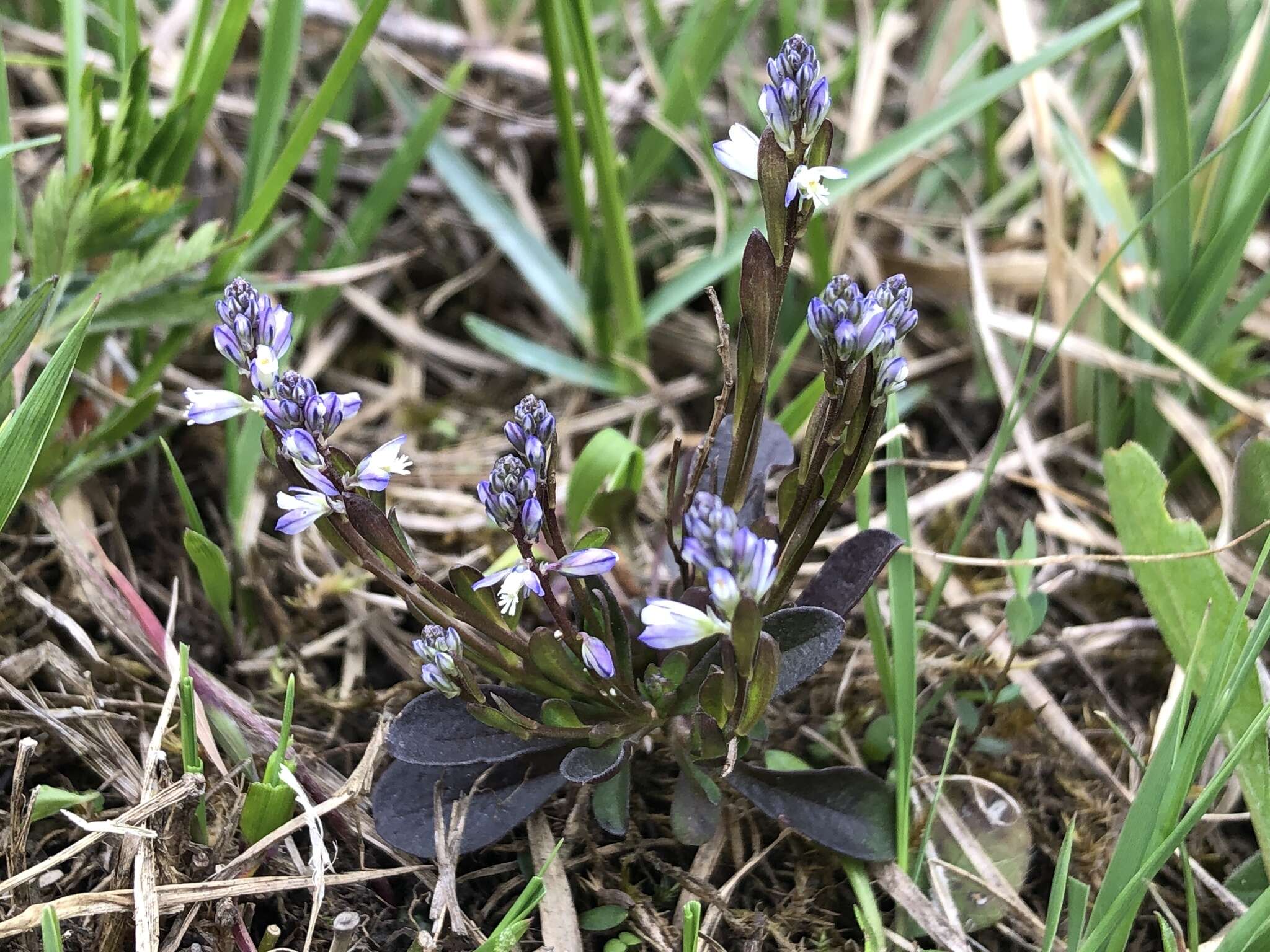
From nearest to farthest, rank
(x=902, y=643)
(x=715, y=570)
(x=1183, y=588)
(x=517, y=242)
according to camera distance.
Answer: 1. (x=715, y=570)
2. (x=902, y=643)
3. (x=1183, y=588)
4. (x=517, y=242)

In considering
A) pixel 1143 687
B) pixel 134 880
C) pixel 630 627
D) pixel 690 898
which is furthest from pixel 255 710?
pixel 1143 687

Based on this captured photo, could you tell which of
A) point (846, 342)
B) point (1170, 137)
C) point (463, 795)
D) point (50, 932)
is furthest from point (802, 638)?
point (1170, 137)

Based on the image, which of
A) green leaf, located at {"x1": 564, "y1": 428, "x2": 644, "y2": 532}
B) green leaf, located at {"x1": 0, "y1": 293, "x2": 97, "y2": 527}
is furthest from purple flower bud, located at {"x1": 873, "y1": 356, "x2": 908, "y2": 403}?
green leaf, located at {"x1": 0, "y1": 293, "x2": 97, "y2": 527}

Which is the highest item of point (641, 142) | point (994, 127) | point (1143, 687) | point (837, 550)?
point (994, 127)

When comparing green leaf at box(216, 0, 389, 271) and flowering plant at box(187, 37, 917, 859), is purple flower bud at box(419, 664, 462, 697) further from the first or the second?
green leaf at box(216, 0, 389, 271)

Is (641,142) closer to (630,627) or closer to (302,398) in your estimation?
(630,627)

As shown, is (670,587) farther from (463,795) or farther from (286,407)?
(286,407)
